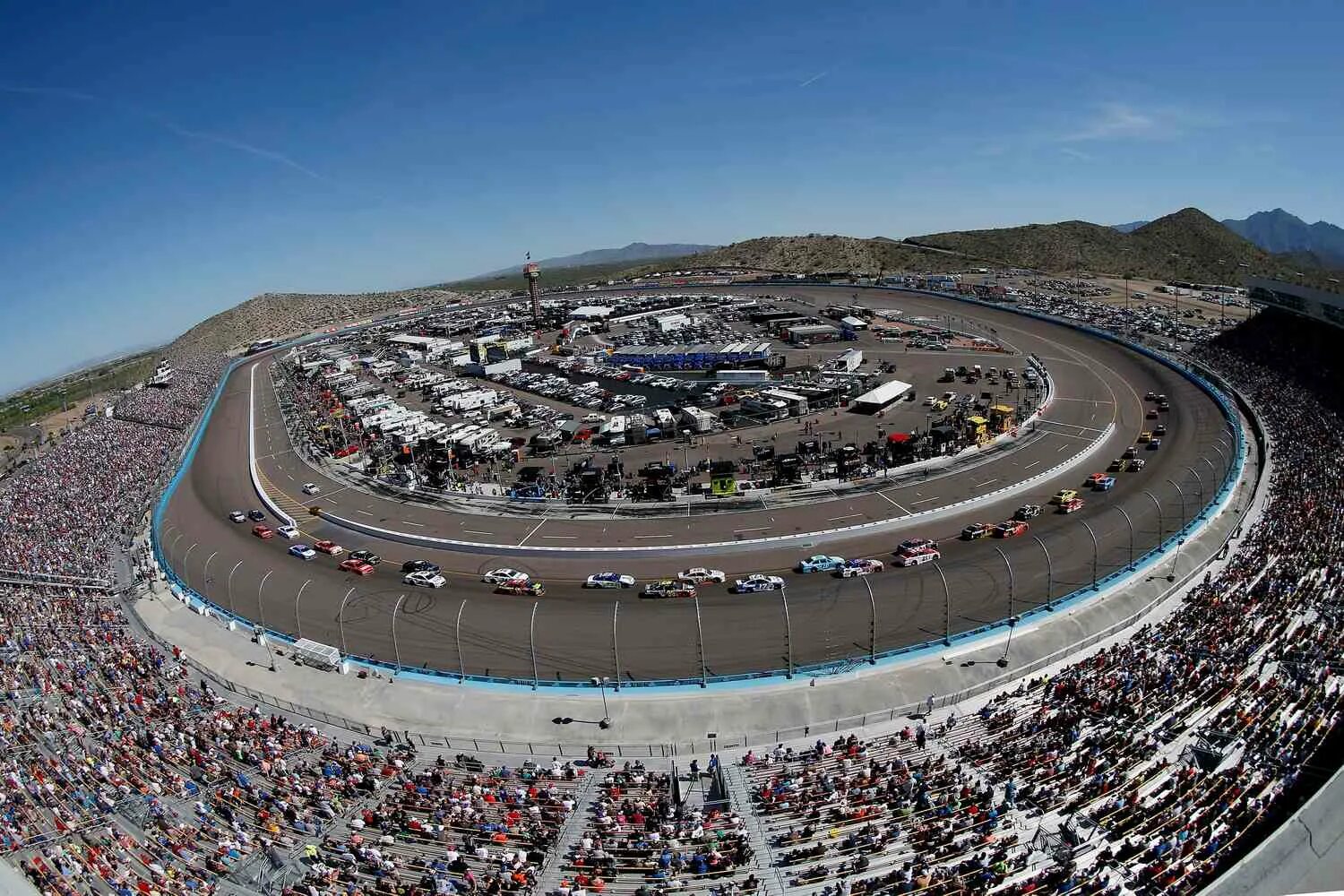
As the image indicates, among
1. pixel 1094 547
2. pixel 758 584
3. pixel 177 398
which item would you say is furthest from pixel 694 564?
pixel 177 398

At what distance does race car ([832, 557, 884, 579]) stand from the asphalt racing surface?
37cm

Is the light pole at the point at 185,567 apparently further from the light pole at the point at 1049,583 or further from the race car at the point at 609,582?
the light pole at the point at 1049,583

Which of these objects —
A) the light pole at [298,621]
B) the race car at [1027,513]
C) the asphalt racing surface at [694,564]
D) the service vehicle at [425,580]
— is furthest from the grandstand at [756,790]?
the race car at [1027,513]

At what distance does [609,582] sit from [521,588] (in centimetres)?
382

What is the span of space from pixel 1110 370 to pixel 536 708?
61.0 meters

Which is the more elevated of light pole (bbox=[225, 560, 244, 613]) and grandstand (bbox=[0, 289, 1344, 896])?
light pole (bbox=[225, 560, 244, 613])

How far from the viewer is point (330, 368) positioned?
89750 mm

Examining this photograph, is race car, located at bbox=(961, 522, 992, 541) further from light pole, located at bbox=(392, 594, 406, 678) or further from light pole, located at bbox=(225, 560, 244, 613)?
light pole, located at bbox=(225, 560, 244, 613)

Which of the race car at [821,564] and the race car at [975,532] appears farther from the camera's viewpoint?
the race car at [975,532]

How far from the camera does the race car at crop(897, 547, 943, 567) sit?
2936 cm

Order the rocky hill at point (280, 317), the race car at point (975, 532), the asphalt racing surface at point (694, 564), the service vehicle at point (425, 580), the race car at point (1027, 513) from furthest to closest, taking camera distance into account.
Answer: the rocky hill at point (280, 317) < the race car at point (1027, 513) < the race car at point (975, 532) < the service vehicle at point (425, 580) < the asphalt racing surface at point (694, 564)

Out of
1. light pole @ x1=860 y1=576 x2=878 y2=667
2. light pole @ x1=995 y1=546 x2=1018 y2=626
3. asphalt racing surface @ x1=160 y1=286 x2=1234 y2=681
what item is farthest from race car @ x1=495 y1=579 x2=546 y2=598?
light pole @ x1=995 y1=546 x2=1018 y2=626

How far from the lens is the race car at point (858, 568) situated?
2873 cm

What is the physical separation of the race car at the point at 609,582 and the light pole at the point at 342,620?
9.53 meters
